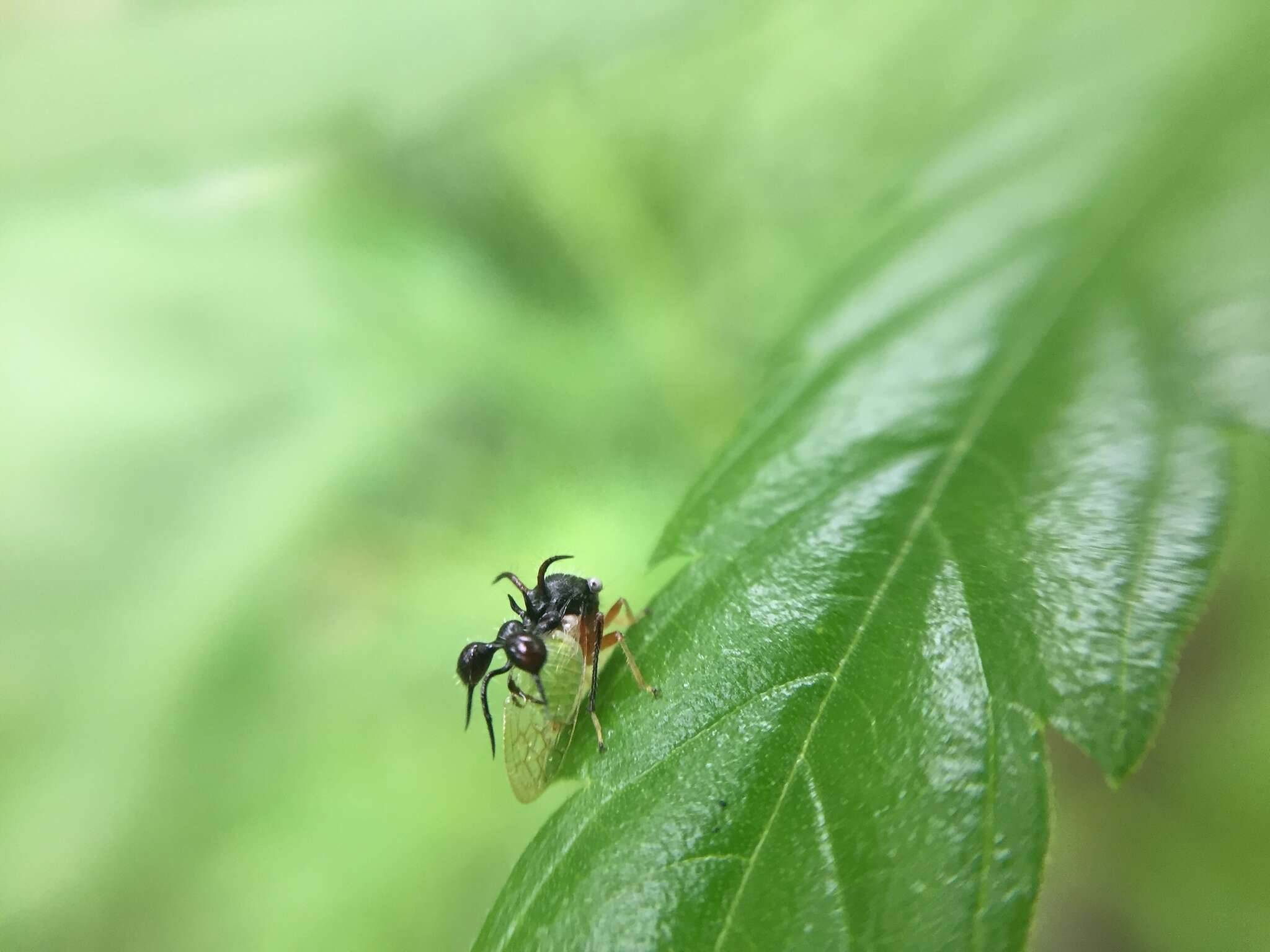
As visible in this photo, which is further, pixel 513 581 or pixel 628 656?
pixel 513 581

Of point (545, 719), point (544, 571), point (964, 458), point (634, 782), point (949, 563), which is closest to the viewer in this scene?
point (634, 782)

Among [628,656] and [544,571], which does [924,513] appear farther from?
[544,571]

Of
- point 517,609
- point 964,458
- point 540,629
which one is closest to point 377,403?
point 517,609

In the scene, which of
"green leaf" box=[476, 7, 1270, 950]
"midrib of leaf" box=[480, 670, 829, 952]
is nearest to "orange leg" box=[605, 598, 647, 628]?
"green leaf" box=[476, 7, 1270, 950]

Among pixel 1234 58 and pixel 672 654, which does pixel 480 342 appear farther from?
pixel 1234 58

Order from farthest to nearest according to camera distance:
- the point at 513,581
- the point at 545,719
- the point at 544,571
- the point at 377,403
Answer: the point at 377,403 < the point at 513,581 < the point at 544,571 < the point at 545,719

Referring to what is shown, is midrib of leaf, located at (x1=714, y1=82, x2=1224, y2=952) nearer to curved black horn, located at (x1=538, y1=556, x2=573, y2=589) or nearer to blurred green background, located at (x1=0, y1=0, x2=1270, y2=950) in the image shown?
blurred green background, located at (x1=0, y1=0, x2=1270, y2=950)

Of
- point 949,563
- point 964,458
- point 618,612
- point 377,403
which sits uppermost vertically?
point 377,403

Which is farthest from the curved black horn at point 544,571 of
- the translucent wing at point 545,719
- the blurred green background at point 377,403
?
the blurred green background at point 377,403
